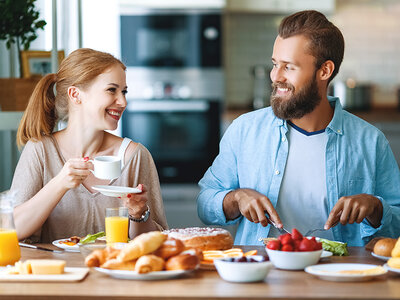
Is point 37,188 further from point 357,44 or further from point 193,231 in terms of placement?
point 357,44

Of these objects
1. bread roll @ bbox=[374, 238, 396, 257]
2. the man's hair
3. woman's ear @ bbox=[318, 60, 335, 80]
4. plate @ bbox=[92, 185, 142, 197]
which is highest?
the man's hair

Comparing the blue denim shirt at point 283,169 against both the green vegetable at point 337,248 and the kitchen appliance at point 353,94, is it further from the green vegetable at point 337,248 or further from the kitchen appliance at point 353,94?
the kitchen appliance at point 353,94

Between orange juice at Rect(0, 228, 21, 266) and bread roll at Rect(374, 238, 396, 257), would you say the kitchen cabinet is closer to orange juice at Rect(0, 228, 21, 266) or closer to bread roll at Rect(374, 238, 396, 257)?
bread roll at Rect(374, 238, 396, 257)

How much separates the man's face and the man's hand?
1.56ft

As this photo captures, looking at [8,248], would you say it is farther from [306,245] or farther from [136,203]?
[306,245]

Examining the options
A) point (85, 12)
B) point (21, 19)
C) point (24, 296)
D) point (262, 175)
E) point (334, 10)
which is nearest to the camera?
point (24, 296)

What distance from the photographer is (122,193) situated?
2014mm

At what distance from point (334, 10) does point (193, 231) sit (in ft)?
13.0

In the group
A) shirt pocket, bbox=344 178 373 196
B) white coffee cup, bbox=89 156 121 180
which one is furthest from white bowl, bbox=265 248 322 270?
shirt pocket, bbox=344 178 373 196

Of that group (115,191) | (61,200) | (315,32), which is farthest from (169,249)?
(315,32)

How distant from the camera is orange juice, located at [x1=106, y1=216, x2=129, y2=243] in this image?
1.99 meters

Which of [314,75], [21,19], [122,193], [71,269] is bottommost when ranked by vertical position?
[71,269]

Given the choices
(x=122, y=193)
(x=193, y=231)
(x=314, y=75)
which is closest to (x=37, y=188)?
(x=122, y=193)

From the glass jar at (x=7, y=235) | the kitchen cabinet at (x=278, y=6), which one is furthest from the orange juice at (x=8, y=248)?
the kitchen cabinet at (x=278, y=6)
